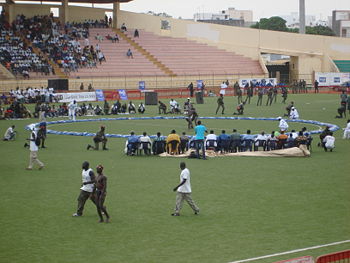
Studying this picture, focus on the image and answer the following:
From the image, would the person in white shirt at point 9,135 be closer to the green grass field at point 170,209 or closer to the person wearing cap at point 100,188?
the green grass field at point 170,209

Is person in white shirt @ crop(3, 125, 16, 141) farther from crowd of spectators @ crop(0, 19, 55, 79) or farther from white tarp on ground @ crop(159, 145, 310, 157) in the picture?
crowd of spectators @ crop(0, 19, 55, 79)

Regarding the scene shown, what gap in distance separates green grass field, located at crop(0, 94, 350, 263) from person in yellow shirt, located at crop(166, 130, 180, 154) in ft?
2.88

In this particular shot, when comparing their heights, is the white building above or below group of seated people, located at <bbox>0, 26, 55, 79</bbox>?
above

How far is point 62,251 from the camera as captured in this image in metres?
13.3

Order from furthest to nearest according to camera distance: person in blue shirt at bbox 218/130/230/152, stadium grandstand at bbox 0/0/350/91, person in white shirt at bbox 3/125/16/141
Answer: stadium grandstand at bbox 0/0/350/91 < person in white shirt at bbox 3/125/16/141 < person in blue shirt at bbox 218/130/230/152

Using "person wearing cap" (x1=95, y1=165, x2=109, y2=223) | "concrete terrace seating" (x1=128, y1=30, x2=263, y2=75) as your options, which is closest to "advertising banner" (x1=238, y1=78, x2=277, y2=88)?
"concrete terrace seating" (x1=128, y1=30, x2=263, y2=75)

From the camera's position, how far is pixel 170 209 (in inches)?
671

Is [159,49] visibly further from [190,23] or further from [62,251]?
[62,251]

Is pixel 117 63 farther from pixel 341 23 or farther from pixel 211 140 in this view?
pixel 341 23

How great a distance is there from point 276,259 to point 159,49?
6450cm

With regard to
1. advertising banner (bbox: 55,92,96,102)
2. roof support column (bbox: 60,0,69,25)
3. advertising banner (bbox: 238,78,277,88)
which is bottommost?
advertising banner (bbox: 55,92,96,102)

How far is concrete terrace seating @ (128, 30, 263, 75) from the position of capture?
7388cm

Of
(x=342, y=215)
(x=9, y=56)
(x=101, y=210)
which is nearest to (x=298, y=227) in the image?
(x=342, y=215)

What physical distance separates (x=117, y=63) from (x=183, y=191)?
53561mm
